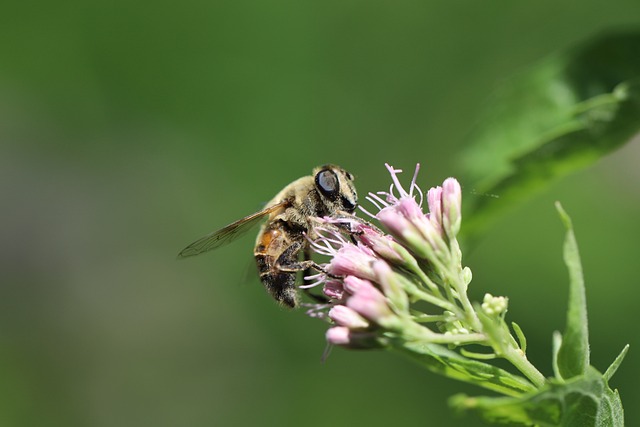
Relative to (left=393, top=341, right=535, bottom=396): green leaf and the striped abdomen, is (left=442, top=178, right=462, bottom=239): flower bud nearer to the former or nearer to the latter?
(left=393, top=341, right=535, bottom=396): green leaf

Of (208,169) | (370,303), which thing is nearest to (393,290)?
(370,303)

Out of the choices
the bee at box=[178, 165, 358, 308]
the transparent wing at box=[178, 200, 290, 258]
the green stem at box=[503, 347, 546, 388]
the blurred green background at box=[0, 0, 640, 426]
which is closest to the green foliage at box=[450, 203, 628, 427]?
the green stem at box=[503, 347, 546, 388]

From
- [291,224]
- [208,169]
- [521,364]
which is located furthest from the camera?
[208,169]

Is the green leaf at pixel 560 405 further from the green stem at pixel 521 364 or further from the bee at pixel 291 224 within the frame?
the bee at pixel 291 224

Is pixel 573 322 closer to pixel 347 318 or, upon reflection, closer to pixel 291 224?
pixel 347 318

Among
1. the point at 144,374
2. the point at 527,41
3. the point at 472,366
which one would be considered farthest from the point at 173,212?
the point at 472,366

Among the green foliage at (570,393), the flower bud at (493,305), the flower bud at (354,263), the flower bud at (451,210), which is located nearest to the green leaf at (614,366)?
the green foliage at (570,393)
